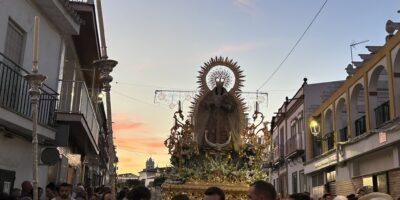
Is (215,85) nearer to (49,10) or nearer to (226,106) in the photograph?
(226,106)

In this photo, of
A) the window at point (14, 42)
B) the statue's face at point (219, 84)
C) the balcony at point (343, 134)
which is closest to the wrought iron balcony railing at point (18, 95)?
the window at point (14, 42)

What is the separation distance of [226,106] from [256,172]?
1.80 meters

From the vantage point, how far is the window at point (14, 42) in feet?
34.6

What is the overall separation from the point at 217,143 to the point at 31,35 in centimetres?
541

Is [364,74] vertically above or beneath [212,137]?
above

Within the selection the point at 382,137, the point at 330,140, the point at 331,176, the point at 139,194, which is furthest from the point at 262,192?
the point at 330,140

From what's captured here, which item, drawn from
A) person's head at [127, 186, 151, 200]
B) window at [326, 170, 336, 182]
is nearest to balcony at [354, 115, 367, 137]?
window at [326, 170, 336, 182]

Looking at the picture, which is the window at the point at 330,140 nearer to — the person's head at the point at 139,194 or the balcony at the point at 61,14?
the balcony at the point at 61,14

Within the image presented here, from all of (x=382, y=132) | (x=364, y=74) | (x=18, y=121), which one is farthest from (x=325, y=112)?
(x=18, y=121)

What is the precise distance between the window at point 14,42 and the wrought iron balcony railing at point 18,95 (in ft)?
0.97

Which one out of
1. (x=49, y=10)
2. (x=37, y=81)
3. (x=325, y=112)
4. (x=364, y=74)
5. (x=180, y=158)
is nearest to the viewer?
(x=37, y=81)

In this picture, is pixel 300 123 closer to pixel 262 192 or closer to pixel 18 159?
pixel 18 159

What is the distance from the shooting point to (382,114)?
16891mm

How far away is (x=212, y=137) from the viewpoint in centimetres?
1098
